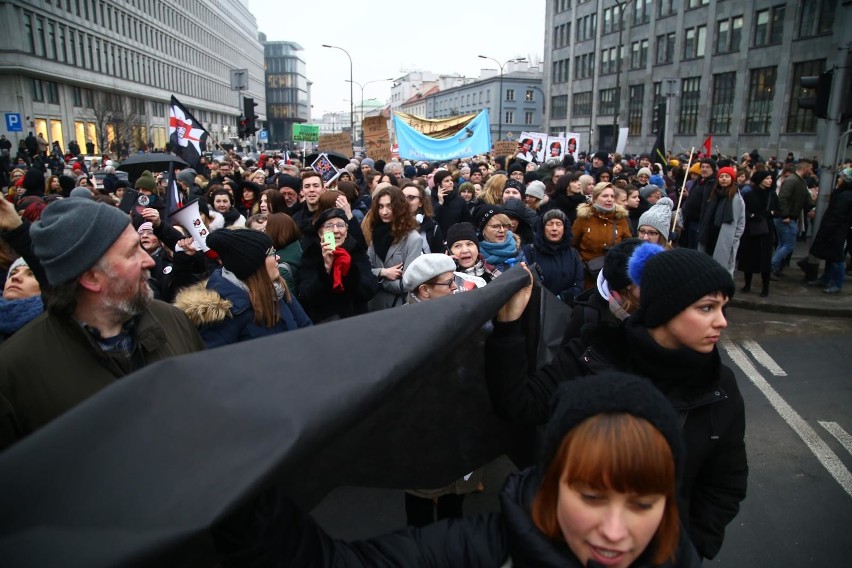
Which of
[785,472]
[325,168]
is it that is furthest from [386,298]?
[325,168]

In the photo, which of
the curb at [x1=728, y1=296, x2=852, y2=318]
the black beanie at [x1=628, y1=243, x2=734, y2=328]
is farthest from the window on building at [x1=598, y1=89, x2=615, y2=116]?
the black beanie at [x1=628, y1=243, x2=734, y2=328]

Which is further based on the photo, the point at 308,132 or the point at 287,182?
the point at 308,132

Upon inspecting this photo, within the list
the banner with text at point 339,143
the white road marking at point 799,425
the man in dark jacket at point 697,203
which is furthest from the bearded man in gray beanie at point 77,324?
the banner with text at point 339,143

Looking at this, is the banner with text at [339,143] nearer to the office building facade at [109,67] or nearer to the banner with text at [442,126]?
the banner with text at [442,126]

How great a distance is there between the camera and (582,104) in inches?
2347

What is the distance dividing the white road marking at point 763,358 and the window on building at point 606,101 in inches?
2063

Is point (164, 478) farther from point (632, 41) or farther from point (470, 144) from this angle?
point (632, 41)

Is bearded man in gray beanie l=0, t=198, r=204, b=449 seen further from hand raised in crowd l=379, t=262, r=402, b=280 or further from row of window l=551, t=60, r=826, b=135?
row of window l=551, t=60, r=826, b=135

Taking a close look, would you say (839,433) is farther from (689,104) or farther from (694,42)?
(694,42)

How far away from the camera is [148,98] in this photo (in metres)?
71.4

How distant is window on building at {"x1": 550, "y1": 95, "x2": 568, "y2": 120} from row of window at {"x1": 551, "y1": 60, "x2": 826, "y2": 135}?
1088 cm

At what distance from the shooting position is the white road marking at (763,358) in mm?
6373

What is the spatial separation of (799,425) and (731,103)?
1667 inches

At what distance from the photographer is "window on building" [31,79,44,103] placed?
163ft
